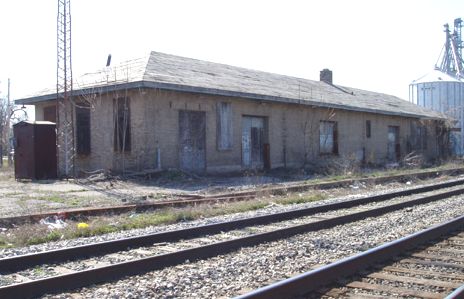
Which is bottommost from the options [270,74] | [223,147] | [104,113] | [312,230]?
[312,230]

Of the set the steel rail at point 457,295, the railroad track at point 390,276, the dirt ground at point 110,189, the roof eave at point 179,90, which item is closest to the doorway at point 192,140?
the dirt ground at point 110,189

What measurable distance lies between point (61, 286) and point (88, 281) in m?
0.31

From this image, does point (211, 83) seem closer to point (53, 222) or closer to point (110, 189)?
point (110, 189)

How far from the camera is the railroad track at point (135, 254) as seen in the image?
5539 mm

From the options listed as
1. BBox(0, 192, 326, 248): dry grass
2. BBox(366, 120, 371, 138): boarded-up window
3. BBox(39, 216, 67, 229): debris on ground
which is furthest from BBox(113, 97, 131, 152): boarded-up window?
BBox(366, 120, 371, 138): boarded-up window

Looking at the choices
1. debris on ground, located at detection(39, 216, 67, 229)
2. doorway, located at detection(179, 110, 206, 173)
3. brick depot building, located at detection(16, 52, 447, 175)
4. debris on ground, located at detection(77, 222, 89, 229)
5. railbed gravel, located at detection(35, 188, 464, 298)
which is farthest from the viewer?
doorway, located at detection(179, 110, 206, 173)

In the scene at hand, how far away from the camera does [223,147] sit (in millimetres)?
23141

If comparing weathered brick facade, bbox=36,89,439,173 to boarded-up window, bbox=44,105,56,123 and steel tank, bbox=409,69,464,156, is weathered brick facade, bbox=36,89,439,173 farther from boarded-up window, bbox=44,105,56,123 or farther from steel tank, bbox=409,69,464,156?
steel tank, bbox=409,69,464,156

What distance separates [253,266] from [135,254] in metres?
1.71

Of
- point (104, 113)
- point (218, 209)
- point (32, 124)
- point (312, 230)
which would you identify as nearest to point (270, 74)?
point (104, 113)

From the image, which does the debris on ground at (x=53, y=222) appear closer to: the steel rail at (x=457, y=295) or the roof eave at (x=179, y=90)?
the steel rail at (x=457, y=295)

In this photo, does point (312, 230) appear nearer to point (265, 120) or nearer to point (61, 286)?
point (61, 286)

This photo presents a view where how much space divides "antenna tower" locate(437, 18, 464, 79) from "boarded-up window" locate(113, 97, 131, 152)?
1720 inches

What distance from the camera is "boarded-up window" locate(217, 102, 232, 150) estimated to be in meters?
23.0
